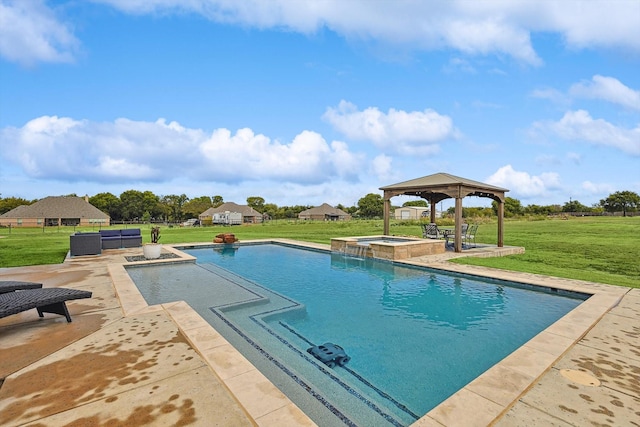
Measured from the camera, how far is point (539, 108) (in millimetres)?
16562

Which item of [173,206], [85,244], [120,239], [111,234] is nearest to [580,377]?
[85,244]

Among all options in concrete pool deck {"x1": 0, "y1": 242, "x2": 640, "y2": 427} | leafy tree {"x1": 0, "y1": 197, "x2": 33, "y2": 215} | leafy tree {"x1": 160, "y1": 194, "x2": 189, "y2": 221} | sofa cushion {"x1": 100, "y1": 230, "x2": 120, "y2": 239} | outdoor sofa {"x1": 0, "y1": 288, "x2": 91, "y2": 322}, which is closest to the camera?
concrete pool deck {"x1": 0, "y1": 242, "x2": 640, "y2": 427}

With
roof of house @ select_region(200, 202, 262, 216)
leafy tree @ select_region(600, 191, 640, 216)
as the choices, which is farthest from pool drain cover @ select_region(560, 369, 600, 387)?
leafy tree @ select_region(600, 191, 640, 216)

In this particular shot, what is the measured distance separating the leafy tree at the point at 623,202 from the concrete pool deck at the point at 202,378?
246 ft

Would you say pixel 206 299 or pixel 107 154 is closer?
pixel 206 299

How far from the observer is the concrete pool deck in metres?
2.19

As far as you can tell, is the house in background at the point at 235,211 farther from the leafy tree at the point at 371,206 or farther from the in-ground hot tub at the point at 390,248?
the in-ground hot tub at the point at 390,248

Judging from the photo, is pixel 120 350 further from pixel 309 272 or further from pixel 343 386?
pixel 309 272

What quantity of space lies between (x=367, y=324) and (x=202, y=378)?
2749 mm

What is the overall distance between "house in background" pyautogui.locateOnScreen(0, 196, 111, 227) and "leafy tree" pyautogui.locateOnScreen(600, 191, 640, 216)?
297ft

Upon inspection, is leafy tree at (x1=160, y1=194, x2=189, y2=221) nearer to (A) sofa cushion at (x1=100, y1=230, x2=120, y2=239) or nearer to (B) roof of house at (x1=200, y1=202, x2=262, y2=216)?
(B) roof of house at (x1=200, y1=202, x2=262, y2=216)

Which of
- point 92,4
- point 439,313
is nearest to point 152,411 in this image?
point 439,313

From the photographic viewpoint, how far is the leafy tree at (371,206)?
231ft

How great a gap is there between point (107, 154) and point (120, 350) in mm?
46032
